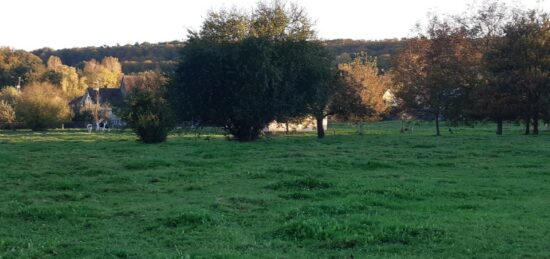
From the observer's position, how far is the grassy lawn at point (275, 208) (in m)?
9.70

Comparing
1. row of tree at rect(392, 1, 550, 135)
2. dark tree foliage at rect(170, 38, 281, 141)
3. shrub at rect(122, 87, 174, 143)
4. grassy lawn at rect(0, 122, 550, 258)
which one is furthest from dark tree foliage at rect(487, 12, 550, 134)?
shrub at rect(122, 87, 174, 143)

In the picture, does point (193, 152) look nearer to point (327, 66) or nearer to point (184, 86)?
point (184, 86)

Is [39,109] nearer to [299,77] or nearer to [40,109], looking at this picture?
[40,109]

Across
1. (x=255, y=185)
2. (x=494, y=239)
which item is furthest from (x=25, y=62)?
(x=494, y=239)

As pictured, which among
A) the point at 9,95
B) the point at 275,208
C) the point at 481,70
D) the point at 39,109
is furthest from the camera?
the point at 9,95

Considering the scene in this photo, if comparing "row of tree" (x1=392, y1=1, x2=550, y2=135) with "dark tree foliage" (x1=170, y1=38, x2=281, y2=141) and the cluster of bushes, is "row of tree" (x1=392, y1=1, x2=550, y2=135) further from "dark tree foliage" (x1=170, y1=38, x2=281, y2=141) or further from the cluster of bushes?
the cluster of bushes

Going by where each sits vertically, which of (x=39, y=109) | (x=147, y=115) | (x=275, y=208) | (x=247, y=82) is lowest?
(x=275, y=208)

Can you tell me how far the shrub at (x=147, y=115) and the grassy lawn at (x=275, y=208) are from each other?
14962 mm

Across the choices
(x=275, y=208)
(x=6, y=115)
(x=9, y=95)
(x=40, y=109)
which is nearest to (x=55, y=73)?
(x=9, y=95)

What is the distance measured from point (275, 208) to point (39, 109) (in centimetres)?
6753

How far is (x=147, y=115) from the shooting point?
39875 millimetres

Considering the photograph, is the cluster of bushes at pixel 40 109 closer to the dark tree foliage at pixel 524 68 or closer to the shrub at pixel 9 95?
the shrub at pixel 9 95

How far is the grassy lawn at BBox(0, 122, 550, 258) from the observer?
970 centimetres

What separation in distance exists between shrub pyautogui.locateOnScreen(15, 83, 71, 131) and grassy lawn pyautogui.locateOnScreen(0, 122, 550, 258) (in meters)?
53.3
